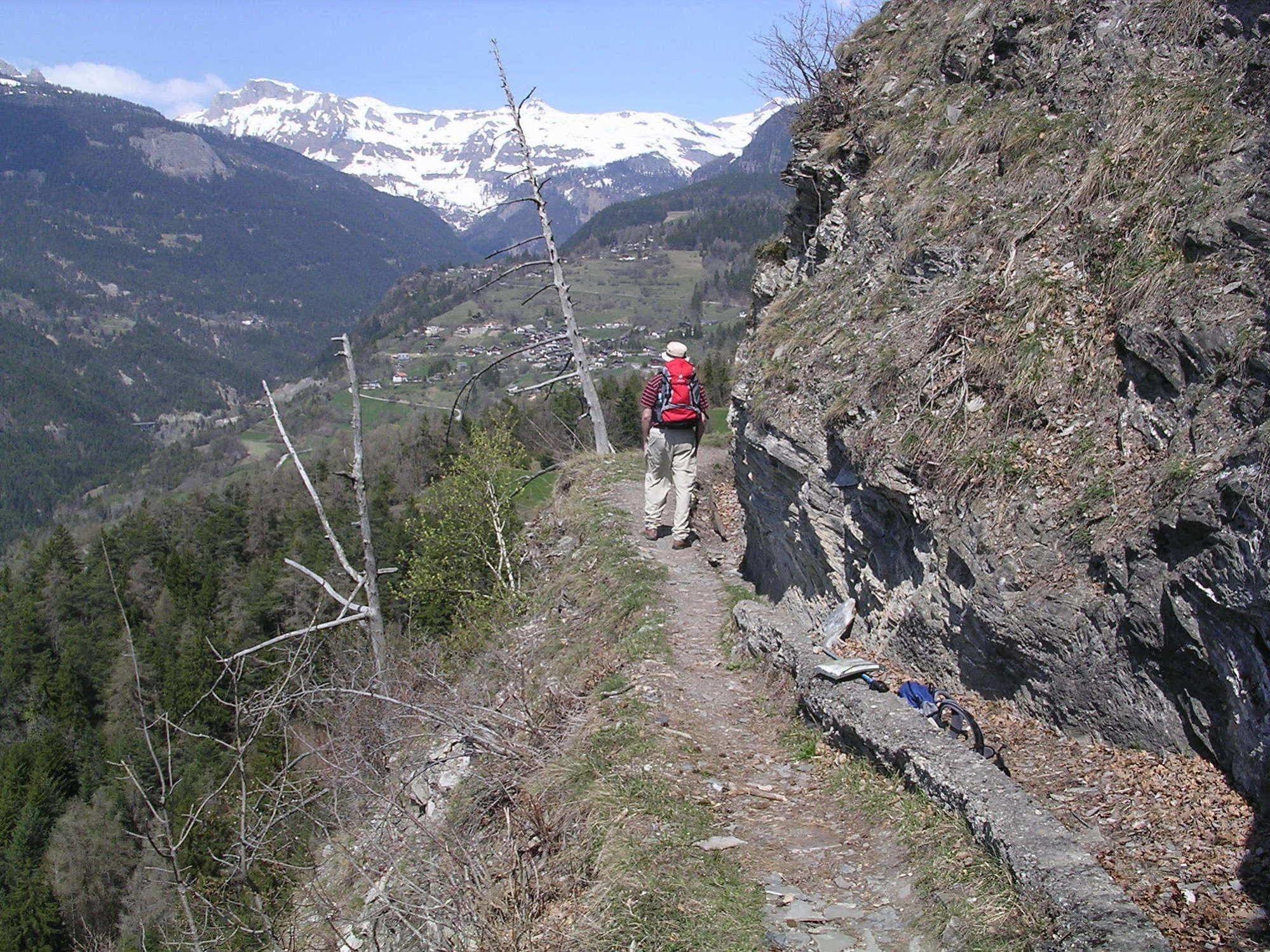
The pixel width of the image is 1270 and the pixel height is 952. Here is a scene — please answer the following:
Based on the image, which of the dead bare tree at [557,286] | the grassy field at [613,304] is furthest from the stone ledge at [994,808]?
the grassy field at [613,304]

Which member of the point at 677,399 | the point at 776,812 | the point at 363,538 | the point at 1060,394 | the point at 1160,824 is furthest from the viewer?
the point at 363,538

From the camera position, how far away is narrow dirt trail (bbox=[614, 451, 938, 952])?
5.01 meters

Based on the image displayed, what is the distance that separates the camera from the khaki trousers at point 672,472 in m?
12.0

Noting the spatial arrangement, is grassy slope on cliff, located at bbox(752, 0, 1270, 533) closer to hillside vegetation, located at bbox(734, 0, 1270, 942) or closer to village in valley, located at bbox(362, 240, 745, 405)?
hillside vegetation, located at bbox(734, 0, 1270, 942)

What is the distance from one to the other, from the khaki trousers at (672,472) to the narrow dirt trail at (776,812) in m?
2.50

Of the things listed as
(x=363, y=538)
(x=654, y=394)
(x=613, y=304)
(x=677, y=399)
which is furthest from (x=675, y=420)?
(x=613, y=304)

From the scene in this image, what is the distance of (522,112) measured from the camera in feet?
67.8

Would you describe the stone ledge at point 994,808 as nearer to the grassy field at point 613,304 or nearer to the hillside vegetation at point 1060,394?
the hillside vegetation at point 1060,394

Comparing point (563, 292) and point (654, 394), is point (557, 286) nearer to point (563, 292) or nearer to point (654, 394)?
point (563, 292)

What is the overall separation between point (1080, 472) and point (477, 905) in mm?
5024

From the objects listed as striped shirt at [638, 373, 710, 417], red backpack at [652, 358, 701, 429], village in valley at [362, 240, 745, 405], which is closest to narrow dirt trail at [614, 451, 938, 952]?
red backpack at [652, 358, 701, 429]

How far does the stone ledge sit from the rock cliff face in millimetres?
856

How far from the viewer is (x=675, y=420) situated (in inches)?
461

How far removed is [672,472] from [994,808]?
25.5 feet
